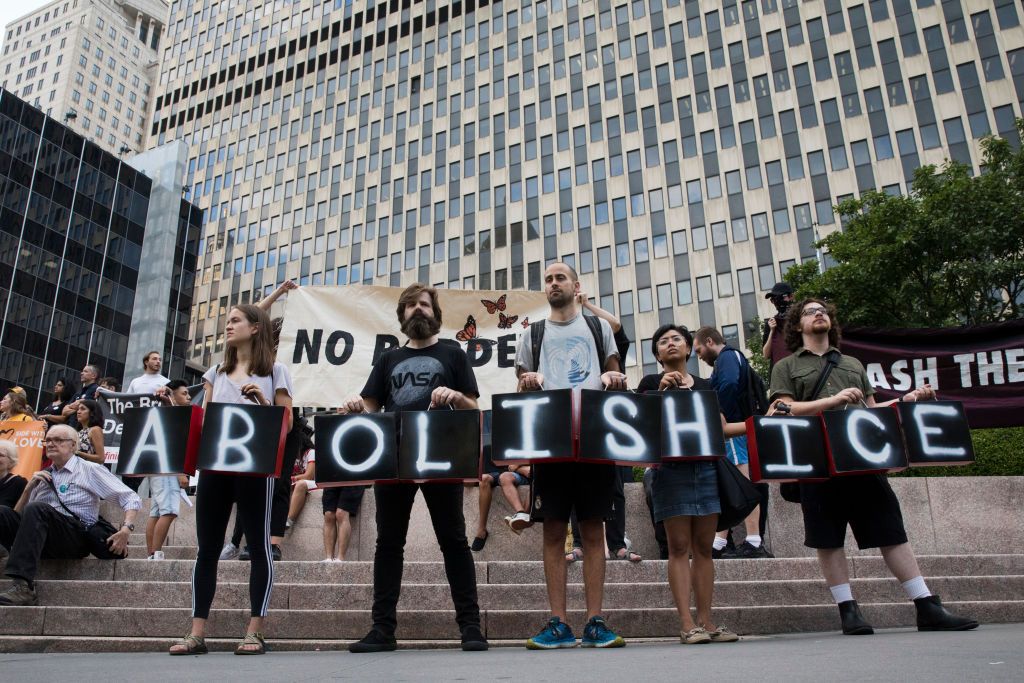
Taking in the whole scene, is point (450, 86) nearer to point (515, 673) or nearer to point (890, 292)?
point (890, 292)

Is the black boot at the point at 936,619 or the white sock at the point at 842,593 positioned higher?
the white sock at the point at 842,593

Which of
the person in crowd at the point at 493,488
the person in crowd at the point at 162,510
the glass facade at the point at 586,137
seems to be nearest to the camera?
the person in crowd at the point at 162,510

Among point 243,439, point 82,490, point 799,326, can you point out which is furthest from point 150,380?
point 799,326

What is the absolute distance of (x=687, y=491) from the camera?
428 cm

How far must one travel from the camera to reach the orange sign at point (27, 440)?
28.4 ft

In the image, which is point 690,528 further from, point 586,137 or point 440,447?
point 586,137

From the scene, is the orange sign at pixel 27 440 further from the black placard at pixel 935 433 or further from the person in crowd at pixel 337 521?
the black placard at pixel 935 433

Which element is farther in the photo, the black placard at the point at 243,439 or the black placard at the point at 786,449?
the black placard at the point at 786,449

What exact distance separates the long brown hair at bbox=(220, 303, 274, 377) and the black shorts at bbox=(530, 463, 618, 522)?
172 cm

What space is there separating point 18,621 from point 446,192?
55166mm

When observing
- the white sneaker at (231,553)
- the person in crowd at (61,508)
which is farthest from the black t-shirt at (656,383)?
the white sneaker at (231,553)

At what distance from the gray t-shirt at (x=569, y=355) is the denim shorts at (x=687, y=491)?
0.68 m

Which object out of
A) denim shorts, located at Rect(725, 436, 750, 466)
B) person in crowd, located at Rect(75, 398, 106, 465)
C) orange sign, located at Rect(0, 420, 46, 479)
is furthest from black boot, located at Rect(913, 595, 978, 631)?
orange sign, located at Rect(0, 420, 46, 479)

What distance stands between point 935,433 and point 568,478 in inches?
90.4
